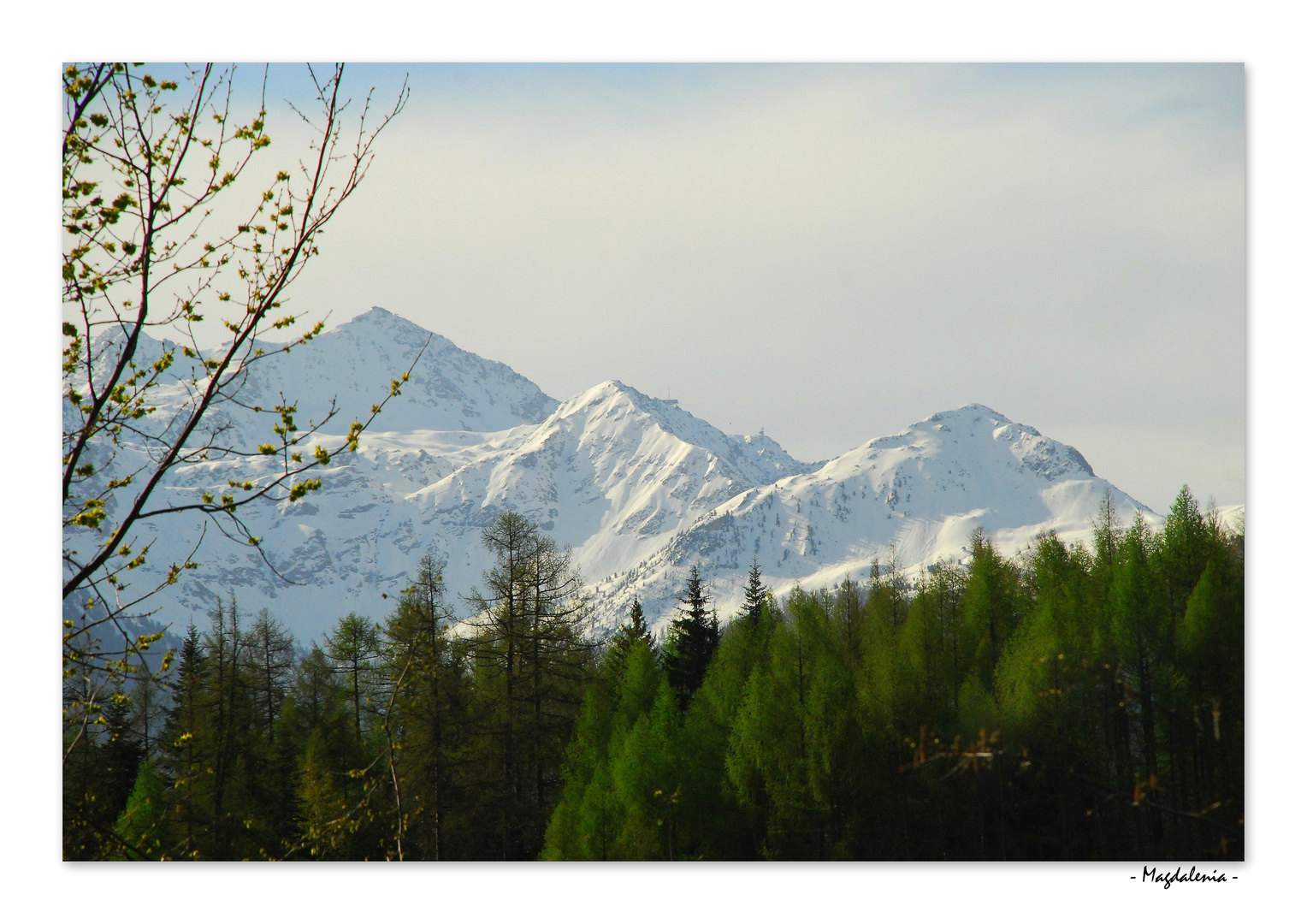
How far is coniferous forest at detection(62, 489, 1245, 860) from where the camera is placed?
26.5ft

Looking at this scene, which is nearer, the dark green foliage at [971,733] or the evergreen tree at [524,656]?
the dark green foliage at [971,733]

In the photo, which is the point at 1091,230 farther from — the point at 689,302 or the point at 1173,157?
the point at 689,302

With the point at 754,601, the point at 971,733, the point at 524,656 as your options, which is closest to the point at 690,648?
the point at 754,601

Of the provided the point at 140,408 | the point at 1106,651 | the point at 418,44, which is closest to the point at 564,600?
the point at 1106,651

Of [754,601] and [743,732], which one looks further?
[754,601]

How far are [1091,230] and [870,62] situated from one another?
2620 millimetres

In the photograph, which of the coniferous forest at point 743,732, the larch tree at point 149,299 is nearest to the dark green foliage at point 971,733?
the coniferous forest at point 743,732

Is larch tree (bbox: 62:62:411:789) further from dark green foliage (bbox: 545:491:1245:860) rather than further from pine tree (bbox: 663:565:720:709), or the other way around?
pine tree (bbox: 663:565:720:709)

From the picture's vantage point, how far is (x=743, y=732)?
38.0 feet

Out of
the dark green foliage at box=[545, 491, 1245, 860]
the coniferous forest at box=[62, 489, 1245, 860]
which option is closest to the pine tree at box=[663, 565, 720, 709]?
the coniferous forest at box=[62, 489, 1245, 860]

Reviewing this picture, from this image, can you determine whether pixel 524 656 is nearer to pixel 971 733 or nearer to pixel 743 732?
pixel 743 732

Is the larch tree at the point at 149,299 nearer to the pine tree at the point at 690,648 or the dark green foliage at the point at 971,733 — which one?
the dark green foliage at the point at 971,733

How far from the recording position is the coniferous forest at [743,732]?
8.08m

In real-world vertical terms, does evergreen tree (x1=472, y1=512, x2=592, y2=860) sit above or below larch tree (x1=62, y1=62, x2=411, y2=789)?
below
